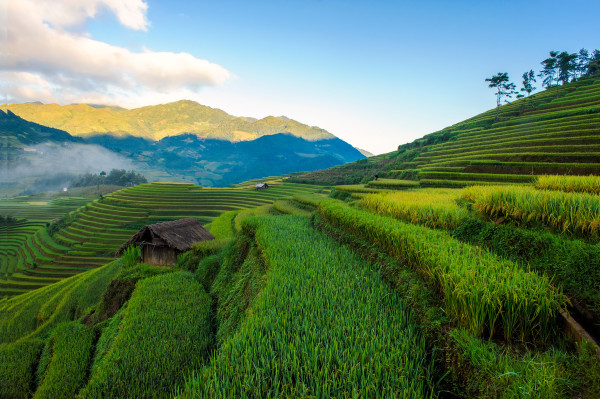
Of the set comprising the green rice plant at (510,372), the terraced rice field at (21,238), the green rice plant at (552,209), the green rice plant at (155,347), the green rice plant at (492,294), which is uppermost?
the green rice plant at (552,209)

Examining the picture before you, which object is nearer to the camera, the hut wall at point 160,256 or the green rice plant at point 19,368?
the green rice plant at point 19,368

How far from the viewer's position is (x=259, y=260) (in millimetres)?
5969

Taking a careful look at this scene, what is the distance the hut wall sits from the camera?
14438 mm

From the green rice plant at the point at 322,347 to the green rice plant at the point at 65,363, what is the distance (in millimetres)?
5735

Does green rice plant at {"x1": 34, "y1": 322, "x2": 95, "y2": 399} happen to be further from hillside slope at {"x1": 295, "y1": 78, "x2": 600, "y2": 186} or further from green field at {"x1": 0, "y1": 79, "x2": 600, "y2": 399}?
hillside slope at {"x1": 295, "y1": 78, "x2": 600, "y2": 186}

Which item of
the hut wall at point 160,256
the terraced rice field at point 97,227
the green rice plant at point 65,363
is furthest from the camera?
the terraced rice field at point 97,227

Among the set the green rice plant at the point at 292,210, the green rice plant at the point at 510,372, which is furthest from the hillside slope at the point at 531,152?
the green rice plant at the point at 510,372

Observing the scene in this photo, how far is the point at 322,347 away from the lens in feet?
7.86

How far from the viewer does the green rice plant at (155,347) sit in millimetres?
3965

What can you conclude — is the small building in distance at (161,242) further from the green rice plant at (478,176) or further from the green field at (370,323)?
the green rice plant at (478,176)

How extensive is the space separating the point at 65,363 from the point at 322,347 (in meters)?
8.29

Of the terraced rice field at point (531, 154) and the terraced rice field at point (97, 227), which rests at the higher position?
→ the terraced rice field at point (531, 154)

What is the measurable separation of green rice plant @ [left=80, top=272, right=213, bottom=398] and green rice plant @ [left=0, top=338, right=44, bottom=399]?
13.5 feet

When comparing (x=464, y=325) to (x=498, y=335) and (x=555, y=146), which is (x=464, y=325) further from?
(x=555, y=146)
